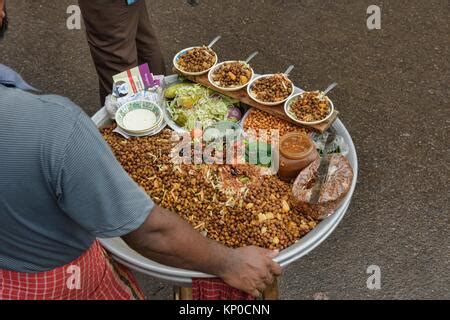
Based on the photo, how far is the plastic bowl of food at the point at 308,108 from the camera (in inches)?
111

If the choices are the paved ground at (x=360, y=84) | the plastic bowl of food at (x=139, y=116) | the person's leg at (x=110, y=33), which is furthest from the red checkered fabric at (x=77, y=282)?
the person's leg at (x=110, y=33)

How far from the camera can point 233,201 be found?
2545 mm

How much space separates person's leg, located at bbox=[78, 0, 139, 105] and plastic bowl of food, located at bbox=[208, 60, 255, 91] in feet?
2.31

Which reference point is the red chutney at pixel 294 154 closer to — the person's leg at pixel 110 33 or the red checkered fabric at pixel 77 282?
the red checkered fabric at pixel 77 282

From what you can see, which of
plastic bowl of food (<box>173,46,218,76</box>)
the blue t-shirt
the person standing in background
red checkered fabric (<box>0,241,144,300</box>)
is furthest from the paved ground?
the blue t-shirt

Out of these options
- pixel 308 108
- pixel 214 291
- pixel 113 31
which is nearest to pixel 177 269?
pixel 214 291

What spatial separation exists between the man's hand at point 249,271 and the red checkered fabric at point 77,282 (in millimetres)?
465

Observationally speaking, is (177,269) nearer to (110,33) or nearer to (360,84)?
(110,33)

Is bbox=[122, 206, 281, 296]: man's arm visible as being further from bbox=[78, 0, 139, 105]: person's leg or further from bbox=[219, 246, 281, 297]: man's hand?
bbox=[78, 0, 139, 105]: person's leg

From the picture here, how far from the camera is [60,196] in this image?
1482mm

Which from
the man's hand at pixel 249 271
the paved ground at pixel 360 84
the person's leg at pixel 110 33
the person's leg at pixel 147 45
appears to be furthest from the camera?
the person's leg at pixel 147 45

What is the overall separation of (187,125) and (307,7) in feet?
9.79

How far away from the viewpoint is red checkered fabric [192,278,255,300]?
7.33ft
